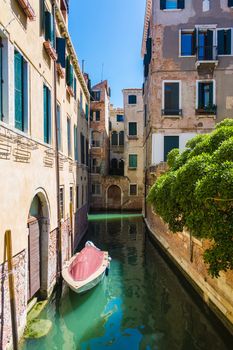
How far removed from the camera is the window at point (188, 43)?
15.9m

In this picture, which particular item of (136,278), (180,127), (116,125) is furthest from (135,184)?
(136,278)

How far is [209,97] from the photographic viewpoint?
1616 centimetres

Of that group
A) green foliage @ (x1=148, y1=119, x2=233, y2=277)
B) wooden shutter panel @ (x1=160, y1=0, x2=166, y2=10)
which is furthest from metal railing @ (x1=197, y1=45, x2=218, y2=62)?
green foliage @ (x1=148, y1=119, x2=233, y2=277)

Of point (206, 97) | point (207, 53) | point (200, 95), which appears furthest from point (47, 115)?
point (207, 53)

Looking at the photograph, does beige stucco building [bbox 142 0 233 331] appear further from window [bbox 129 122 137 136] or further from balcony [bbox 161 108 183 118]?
window [bbox 129 122 137 136]

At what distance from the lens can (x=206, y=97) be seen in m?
16.3

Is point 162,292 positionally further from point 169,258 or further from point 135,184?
point 135,184

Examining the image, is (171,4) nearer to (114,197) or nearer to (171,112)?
(171,112)

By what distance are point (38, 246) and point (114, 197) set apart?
71.1ft

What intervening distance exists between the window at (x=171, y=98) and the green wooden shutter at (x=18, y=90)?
35.0ft

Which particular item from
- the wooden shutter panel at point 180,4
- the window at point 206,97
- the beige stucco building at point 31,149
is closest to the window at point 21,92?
the beige stucco building at point 31,149

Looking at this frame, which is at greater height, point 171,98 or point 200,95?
point 200,95

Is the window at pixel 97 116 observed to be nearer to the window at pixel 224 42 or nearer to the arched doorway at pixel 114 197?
the arched doorway at pixel 114 197

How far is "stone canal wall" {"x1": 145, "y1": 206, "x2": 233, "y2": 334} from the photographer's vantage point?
6.87 meters
